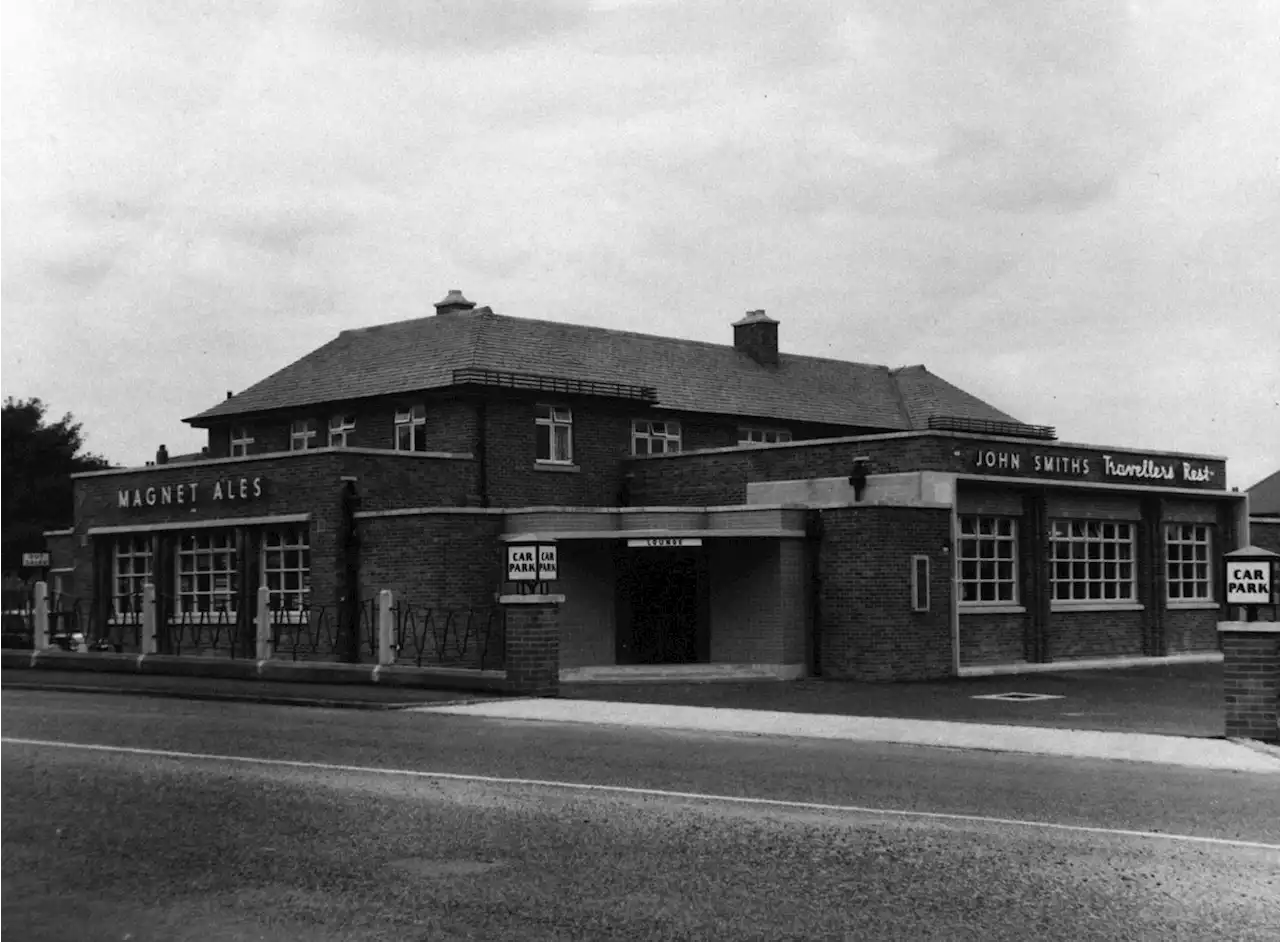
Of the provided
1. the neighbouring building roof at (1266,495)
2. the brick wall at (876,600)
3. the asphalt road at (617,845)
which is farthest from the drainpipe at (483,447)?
the neighbouring building roof at (1266,495)

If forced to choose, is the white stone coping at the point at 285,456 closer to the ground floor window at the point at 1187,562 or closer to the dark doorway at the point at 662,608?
the dark doorway at the point at 662,608

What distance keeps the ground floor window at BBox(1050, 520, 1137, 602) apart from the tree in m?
50.3

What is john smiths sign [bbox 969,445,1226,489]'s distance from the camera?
104ft

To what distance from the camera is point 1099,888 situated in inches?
316

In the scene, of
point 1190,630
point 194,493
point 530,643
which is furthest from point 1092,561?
point 194,493

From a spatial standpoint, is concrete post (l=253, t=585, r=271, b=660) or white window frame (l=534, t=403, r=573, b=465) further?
white window frame (l=534, t=403, r=573, b=465)

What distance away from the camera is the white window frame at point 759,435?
43219 mm

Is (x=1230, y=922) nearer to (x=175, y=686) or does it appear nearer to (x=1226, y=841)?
(x=1226, y=841)

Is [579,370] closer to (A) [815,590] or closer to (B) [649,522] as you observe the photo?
(B) [649,522]

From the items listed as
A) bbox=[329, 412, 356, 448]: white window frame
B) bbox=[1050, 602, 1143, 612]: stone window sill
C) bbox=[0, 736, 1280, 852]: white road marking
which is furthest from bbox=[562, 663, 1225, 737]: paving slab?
bbox=[329, 412, 356, 448]: white window frame

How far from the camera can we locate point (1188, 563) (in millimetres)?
36062

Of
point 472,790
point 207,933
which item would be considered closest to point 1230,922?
point 207,933

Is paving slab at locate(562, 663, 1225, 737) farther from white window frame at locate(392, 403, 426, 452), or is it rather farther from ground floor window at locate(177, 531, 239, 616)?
white window frame at locate(392, 403, 426, 452)

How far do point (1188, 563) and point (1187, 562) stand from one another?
2.0 inches
